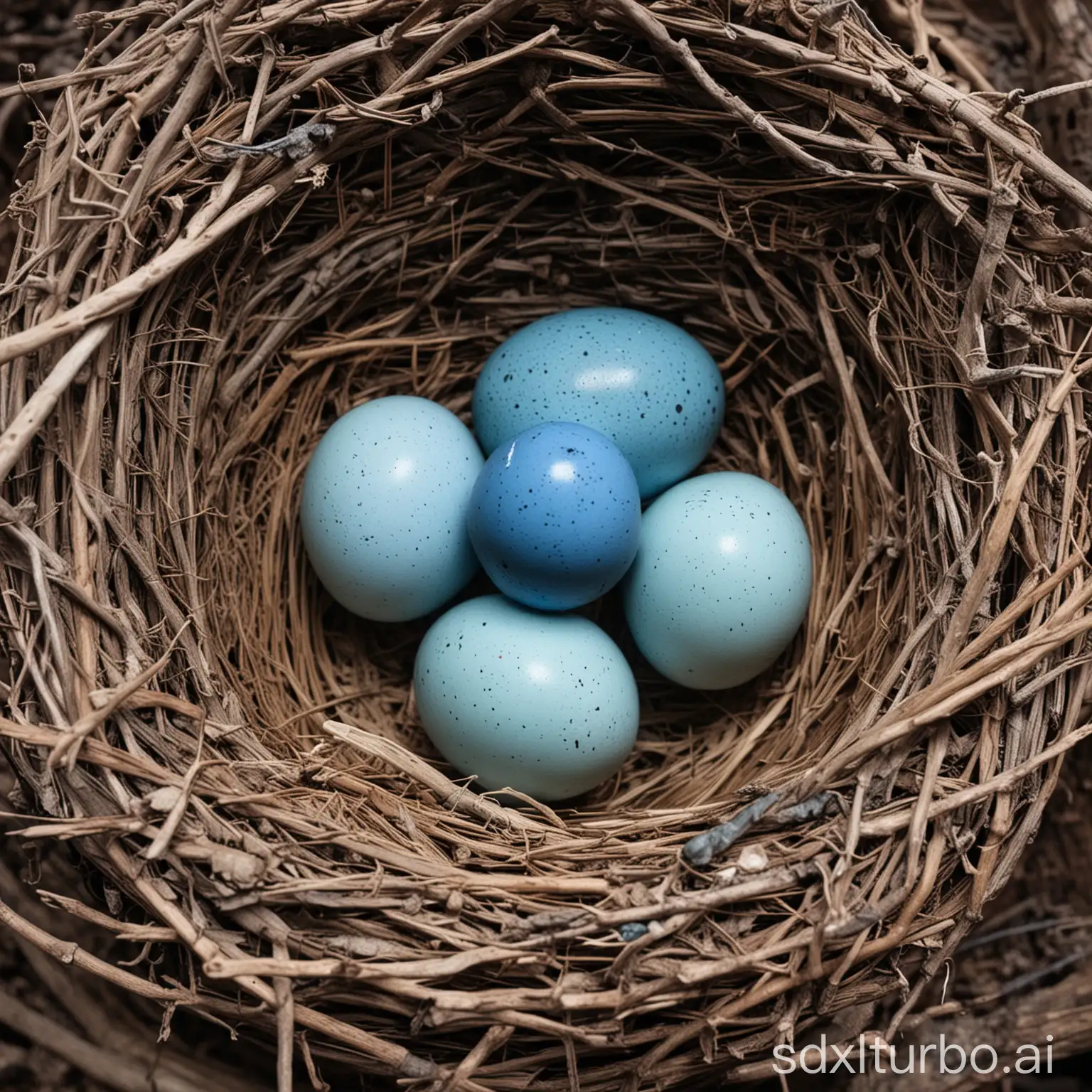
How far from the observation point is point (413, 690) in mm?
1326

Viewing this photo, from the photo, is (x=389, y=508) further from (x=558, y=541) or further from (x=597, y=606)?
(x=597, y=606)

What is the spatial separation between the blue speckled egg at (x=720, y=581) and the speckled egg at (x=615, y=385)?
7 cm

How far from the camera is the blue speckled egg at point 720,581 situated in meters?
1.23

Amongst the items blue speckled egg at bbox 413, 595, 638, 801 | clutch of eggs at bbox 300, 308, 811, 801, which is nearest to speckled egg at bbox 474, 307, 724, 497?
clutch of eggs at bbox 300, 308, 811, 801

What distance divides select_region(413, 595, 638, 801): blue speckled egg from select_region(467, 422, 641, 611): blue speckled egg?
2.3 inches

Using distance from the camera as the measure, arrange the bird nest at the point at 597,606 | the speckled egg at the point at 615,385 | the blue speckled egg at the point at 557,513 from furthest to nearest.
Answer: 1. the speckled egg at the point at 615,385
2. the blue speckled egg at the point at 557,513
3. the bird nest at the point at 597,606

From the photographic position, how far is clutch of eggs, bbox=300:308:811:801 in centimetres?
119

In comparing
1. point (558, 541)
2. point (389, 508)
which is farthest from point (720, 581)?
point (389, 508)

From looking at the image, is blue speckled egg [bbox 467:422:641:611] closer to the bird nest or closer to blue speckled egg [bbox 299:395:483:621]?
blue speckled egg [bbox 299:395:483:621]

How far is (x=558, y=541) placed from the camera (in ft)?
3.87

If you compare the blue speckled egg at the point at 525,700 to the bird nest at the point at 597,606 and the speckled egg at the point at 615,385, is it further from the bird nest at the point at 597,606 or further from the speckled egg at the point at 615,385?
the speckled egg at the point at 615,385

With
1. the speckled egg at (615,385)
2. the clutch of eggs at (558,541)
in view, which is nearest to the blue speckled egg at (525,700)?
the clutch of eggs at (558,541)

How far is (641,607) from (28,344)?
0.72 metres

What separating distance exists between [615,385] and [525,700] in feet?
1.31
